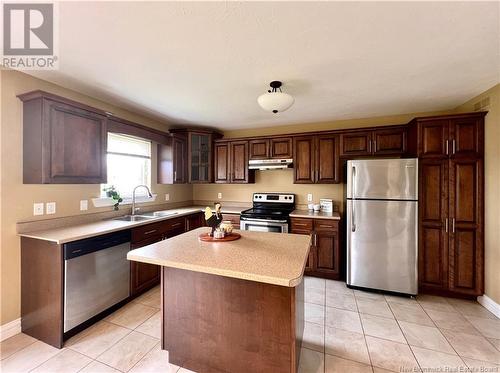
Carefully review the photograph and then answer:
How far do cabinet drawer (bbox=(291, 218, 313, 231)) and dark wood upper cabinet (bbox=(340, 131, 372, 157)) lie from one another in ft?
3.85

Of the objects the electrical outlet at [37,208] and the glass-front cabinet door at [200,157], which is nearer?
the electrical outlet at [37,208]

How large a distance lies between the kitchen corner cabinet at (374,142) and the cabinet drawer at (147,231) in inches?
113

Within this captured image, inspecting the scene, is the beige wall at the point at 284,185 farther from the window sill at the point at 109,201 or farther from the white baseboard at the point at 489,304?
the white baseboard at the point at 489,304

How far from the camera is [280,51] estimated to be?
69.0 inches

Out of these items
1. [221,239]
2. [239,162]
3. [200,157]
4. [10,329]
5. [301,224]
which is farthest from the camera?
[200,157]

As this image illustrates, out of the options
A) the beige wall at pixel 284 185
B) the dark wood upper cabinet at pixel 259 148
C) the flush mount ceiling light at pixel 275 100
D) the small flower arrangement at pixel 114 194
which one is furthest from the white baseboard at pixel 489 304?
the small flower arrangement at pixel 114 194

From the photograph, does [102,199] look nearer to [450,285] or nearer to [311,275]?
[311,275]

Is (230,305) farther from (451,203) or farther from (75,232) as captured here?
(451,203)

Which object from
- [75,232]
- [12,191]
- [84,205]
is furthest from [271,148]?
[12,191]

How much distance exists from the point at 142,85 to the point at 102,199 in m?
1.51

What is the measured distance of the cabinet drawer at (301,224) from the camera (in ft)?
10.9

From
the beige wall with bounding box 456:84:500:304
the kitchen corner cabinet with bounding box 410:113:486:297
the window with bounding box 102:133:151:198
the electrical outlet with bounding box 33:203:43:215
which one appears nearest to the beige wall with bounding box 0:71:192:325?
the electrical outlet with bounding box 33:203:43:215

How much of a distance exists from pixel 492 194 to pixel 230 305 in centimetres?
306

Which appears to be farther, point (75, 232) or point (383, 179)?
point (383, 179)
